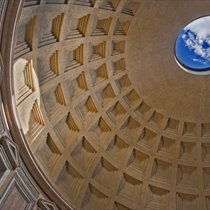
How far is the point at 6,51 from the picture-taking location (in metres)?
9.59

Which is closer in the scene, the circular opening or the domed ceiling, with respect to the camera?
the domed ceiling

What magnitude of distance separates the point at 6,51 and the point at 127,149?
11.6 m

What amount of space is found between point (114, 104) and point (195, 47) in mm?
8671

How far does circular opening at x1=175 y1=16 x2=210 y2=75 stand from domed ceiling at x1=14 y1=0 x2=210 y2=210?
0.93 metres

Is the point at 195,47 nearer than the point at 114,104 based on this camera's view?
No

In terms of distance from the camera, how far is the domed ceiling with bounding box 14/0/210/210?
13.1 metres

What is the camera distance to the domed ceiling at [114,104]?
43.0ft

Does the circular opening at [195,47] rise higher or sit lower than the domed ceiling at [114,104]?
higher

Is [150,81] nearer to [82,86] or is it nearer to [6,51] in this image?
[82,86]

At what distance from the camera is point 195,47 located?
2016 cm

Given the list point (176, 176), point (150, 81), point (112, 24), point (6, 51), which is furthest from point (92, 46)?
point (176, 176)

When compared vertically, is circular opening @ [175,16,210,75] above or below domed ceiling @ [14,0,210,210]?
above

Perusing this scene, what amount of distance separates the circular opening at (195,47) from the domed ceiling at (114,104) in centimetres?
93

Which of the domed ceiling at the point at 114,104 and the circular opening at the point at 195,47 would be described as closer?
the domed ceiling at the point at 114,104
